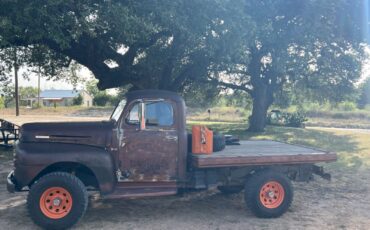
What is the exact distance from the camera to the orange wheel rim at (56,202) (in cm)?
546

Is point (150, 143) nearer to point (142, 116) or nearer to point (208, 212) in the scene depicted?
point (142, 116)

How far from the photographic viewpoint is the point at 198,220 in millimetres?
6000

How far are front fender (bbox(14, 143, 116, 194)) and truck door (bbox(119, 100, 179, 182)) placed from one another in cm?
27

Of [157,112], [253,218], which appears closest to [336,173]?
[253,218]

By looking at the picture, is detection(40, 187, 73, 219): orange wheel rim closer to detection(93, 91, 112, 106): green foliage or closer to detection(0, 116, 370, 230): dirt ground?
detection(0, 116, 370, 230): dirt ground

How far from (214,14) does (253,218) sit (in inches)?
225

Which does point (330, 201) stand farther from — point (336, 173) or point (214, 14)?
point (214, 14)

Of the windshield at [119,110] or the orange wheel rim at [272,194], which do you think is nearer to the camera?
the windshield at [119,110]

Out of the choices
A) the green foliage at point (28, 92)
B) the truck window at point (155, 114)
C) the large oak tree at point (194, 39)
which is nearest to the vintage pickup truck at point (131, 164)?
the truck window at point (155, 114)

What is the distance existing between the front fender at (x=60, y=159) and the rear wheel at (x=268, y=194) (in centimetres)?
229

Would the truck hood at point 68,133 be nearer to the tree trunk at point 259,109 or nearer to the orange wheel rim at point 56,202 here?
the orange wheel rim at point 56,202

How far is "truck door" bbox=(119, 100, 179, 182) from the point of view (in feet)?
19.5

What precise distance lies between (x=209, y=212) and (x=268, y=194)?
106 cm

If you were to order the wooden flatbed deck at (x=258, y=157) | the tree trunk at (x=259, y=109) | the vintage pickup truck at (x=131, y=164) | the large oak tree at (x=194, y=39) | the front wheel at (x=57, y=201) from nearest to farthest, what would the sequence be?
the front wheel at (x=57, y=201) < the vintage pickup truck at (x=131, y=164) < the wooden flatbed deck at (x=258, y=157) < the large oak tree at (x=194, y=39) < the tree trunk at (x=259, y=109)
